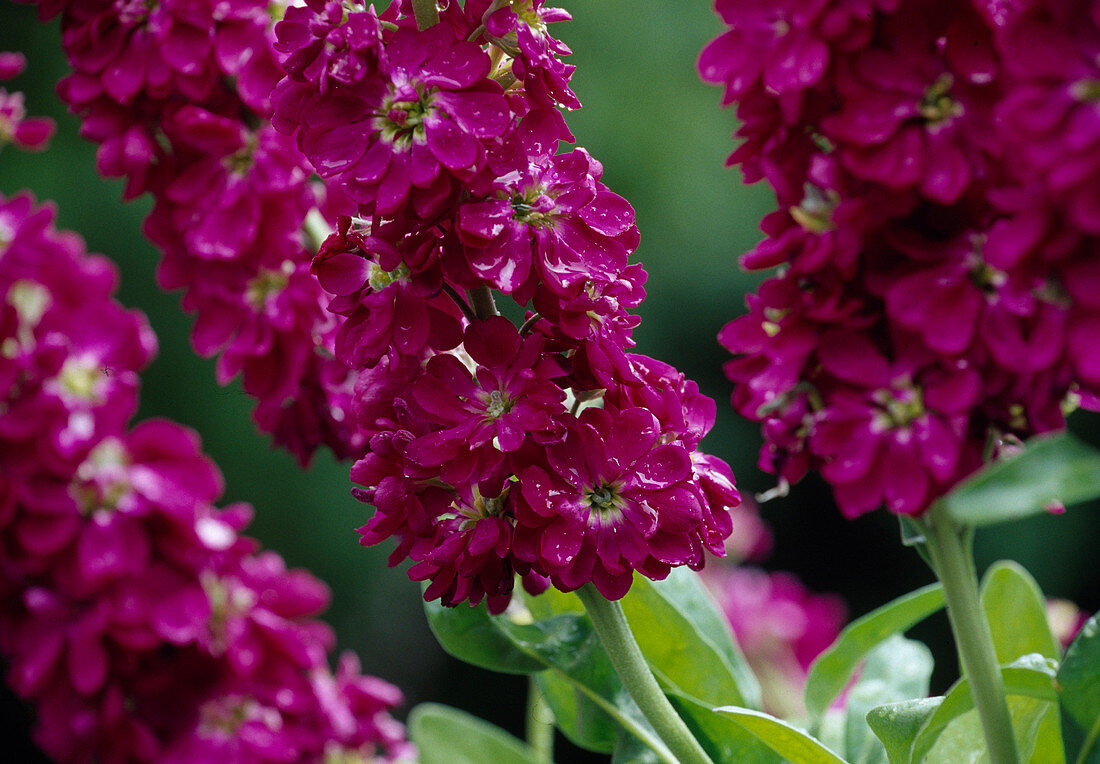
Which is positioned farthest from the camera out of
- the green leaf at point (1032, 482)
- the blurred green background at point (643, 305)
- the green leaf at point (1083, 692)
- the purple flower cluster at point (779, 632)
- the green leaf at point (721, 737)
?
the blurred green background at point (643, 305)

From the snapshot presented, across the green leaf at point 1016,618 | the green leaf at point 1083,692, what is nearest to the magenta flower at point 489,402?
the green leaf at point 1083,692

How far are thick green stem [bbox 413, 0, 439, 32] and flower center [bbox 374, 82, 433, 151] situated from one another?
43mm

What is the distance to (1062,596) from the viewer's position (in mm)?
1747

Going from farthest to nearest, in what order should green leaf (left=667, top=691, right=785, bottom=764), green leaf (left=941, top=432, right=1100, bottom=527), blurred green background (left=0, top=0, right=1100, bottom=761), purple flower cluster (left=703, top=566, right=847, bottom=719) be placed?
blurred green background (left=0, top=0, right=1100, bottom=761) → purple flower cluster (left=703, top=566, right=847, bottom=719) → green leaf (left=667, top=691, right=785, bottom=764) → green leaf (left=941, top=432, right=1100, bottom=527)

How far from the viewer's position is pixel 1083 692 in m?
0.44

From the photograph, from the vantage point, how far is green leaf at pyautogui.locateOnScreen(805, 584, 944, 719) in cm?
64

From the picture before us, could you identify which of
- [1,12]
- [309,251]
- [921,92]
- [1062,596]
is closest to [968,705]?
[921,92]

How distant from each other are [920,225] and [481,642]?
13.7 inches

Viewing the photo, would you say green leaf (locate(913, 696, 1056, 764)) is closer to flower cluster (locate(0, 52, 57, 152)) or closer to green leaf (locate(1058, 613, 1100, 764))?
green leaf (locate(1058, 613, 1100, 764))

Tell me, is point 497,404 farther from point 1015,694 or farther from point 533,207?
point 1015,694

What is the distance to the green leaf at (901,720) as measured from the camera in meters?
0.48

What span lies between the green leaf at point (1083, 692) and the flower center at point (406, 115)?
347 mm

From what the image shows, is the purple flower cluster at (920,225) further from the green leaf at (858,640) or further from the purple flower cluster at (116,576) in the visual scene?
the purple flower cluster at (116,576)

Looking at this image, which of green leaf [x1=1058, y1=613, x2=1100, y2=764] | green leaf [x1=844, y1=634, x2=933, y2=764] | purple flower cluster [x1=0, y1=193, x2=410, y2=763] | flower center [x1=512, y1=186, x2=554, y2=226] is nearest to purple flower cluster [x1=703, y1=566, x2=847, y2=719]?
green leaf [x1=844, y1=634, x2=933, y2=764]
